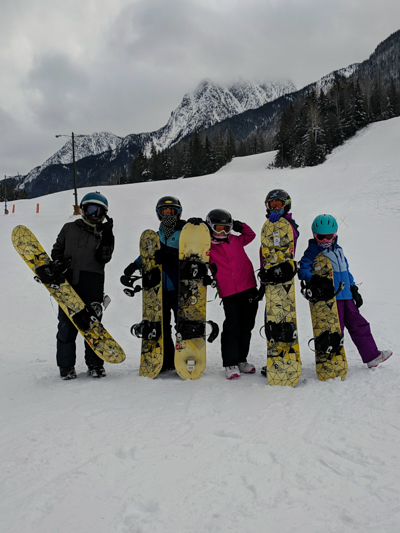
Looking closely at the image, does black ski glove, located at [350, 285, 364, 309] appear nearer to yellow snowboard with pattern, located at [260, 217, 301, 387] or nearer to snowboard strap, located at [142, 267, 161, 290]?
yellow snowboard with pattern, located at [260, 217, 301, 387]

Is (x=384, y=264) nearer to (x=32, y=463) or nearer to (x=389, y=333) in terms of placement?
(x=389, y=333)

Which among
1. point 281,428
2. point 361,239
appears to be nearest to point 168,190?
point 361,239

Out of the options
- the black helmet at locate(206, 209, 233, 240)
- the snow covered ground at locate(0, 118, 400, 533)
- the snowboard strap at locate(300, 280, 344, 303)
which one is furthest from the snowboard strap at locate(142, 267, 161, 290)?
the snowboard strap at locate(300, 280, 344, 303)

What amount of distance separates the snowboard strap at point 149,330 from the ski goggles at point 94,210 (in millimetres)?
1369

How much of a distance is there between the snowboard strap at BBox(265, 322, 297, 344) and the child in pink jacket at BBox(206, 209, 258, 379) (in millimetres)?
330

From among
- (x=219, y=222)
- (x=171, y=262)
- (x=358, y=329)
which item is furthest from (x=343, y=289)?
(x=171, y=262)

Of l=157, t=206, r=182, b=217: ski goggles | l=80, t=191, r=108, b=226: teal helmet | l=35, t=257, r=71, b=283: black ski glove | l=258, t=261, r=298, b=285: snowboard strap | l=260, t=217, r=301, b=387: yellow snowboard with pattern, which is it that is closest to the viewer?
l=260, t=217, r=301, b=387: yellow snowboard with pattern

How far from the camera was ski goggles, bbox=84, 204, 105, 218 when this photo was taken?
3.85m

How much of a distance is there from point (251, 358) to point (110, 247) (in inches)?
90.7

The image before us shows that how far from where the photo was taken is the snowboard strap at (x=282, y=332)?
340 cm

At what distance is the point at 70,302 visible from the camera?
12.3 ft

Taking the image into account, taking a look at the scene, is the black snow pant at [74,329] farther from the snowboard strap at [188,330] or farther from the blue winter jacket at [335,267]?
the blue winter jacket at [335,267]

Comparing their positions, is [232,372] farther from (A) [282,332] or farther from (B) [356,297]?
(B) [356,297]

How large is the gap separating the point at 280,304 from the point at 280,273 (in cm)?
33
